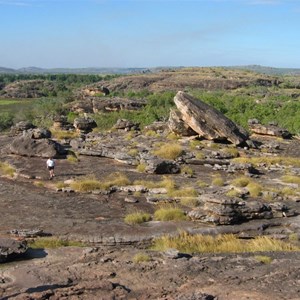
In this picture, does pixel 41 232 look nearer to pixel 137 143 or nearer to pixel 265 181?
pixel 265 181

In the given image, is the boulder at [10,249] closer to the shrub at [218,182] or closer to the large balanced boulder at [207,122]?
the shrub at [218,182]

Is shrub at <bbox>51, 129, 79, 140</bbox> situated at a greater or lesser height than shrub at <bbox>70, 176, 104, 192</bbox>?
greater

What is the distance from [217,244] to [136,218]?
10.8ft

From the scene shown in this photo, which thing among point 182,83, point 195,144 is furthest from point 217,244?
point 182,83

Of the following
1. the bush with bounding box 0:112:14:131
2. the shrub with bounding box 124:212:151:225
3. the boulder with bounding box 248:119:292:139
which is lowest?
the bush with bounding box 0:112:14:131

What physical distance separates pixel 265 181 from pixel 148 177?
583cm

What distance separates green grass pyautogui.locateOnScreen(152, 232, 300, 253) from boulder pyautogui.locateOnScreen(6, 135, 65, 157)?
45.3 feet

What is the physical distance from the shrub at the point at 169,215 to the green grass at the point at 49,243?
348 cm

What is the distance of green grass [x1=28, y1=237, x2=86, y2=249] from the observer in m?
15.0

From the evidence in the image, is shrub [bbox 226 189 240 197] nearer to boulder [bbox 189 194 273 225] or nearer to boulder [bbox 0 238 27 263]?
boulder [bbox 189 194 273 225]

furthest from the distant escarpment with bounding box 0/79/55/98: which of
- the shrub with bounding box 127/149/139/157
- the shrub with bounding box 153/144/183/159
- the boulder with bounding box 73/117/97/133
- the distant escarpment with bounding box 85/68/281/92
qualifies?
the shrub with bounding box 153/144/183/159

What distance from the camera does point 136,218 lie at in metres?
17.7

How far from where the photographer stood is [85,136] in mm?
37562

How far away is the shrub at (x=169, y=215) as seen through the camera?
1806 centimetres
